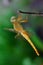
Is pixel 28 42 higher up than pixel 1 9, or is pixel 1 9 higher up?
pixel 1 9

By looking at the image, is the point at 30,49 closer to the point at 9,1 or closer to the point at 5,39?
the point at 5,39

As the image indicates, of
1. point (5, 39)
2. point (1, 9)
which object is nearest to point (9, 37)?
point (5, 39)

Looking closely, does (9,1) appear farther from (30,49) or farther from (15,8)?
(30,49)

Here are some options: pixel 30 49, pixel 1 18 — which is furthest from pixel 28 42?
pixel 1 18

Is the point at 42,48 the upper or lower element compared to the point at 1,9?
lower

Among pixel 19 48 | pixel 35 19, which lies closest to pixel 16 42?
pixel 19 48
